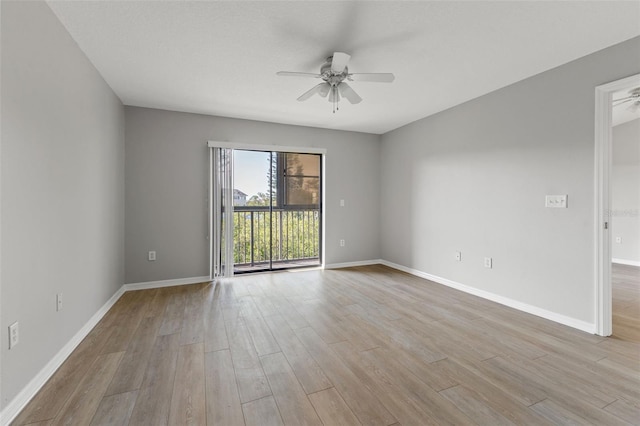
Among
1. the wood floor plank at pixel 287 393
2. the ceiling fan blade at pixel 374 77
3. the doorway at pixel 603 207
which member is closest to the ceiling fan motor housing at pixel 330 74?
the ceiling fan blade at pixel 374 77

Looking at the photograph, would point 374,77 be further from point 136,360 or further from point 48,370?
point 48,370

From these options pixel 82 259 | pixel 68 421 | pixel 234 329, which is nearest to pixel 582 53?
pixel 234 329

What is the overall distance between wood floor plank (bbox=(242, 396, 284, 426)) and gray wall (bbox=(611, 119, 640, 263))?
6.82 meters

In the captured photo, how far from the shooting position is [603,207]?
238 cm

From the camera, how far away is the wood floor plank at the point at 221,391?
1474mm

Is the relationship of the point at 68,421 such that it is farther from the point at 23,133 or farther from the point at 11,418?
the point at 23,133

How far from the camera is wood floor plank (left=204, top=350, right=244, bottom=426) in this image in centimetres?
147

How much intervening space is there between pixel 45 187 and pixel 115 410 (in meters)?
1.43

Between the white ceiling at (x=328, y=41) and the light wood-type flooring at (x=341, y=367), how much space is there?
7.97 ft

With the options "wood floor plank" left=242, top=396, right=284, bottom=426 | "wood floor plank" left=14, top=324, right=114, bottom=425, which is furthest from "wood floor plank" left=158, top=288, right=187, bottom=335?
"wood floor plank" left=242, top=396, right=284, bottom=426

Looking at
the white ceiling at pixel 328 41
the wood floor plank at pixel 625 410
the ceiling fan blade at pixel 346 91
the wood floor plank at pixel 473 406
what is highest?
the white ceiling at pixel 328 41

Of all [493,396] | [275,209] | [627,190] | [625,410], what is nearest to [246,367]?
[493,396]

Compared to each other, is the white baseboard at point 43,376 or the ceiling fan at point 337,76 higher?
the ceiling fan at point 337,76

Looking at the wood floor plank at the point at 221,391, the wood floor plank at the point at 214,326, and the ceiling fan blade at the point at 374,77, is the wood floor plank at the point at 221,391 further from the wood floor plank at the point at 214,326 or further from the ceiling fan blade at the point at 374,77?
the ceiling fan blade at the point at 374,77
